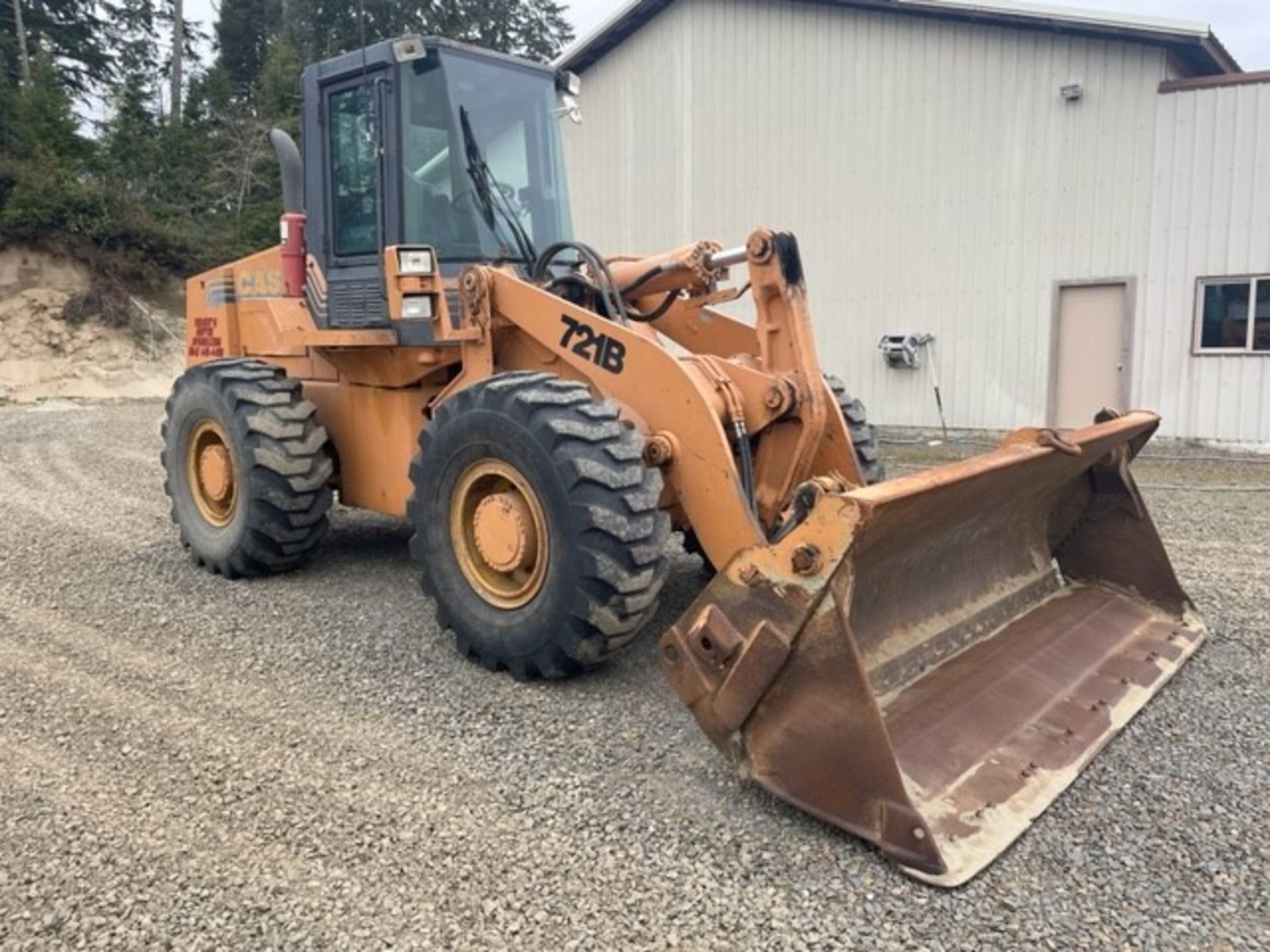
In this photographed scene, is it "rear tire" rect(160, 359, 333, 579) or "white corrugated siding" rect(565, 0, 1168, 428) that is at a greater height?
"white corrugated siding" rect(565, 0, 1168, 428)

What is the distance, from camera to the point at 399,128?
194 inches

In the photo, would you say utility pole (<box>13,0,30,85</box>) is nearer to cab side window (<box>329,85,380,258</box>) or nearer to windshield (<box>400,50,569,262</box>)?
cab side window (<box>329,85,380,258</box>)

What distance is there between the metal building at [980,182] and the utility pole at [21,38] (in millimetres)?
18507

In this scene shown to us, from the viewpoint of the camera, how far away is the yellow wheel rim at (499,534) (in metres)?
3.98

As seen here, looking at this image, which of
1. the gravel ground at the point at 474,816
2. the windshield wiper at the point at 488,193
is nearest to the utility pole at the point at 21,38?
the windshield wiper at the point at 488,193

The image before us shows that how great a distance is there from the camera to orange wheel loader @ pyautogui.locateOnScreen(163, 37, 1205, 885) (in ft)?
9.55

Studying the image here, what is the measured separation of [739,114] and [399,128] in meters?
9.60

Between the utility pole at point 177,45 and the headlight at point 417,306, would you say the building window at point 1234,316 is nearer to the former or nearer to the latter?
the headlight at point 417,306

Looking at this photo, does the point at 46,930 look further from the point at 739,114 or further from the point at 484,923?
the point at 739,114

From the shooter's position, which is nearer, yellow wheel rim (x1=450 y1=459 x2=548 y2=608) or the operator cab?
yellow wheel rim (x1=450 y1=459 x2=548 y2=608)

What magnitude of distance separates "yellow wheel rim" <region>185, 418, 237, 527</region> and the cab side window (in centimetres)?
136

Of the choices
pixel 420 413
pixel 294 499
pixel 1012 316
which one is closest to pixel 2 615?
pixel 294 499

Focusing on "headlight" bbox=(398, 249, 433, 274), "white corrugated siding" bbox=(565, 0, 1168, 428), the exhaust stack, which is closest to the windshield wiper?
"headlight" bbox=(398, 249, 433, 274)

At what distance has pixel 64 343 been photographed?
758 inches
